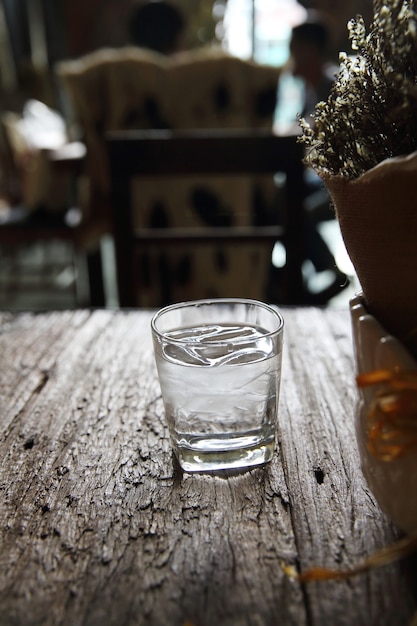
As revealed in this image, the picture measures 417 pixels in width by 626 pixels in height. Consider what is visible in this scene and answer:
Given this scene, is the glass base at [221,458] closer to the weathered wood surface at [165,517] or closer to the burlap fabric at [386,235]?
the weathered wood surface at [165,517]

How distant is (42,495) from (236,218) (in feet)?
4.94

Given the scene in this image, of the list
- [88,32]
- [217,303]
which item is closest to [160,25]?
[217,303]

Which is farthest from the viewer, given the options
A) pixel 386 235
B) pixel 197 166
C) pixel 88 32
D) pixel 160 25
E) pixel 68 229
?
pixel 88 32

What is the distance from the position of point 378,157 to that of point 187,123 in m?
1.65

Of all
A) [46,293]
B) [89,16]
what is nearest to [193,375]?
[46,293]

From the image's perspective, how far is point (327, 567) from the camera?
35 centimetres

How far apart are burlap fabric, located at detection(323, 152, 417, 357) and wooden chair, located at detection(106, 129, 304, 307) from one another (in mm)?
658

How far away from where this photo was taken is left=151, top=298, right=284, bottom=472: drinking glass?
0.43 meters

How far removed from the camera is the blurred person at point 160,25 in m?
2.98

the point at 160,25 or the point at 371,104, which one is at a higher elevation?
the point at 371,104

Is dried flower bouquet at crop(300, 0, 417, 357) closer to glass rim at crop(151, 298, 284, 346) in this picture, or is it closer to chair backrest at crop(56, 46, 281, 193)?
glass rim at crop(151, 298, 284, 346)

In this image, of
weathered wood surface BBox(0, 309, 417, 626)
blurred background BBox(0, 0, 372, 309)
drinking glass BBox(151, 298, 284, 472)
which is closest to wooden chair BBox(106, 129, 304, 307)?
weathered wood surface BBox(0, 309, 417, 626)

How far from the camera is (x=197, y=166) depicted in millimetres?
1059

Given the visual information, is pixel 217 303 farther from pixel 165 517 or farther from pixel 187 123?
pixel 187 123
